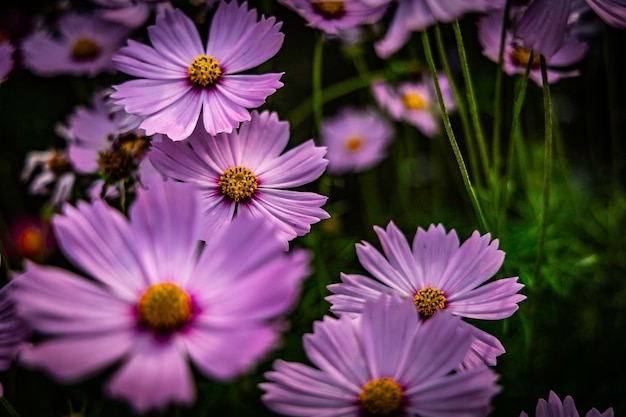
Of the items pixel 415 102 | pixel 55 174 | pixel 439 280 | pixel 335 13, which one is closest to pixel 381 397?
pixel 439 280

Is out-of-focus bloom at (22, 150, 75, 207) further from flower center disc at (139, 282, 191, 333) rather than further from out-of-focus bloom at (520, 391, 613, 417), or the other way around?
out-of-focus bloom at (520, 391, 613, 417)

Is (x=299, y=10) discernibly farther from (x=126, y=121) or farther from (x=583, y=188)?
(x=583, y=188)

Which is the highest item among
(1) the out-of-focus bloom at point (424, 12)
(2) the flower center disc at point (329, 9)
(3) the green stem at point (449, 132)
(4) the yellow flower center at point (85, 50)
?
(4) the yellow flower center at point (85, 50)

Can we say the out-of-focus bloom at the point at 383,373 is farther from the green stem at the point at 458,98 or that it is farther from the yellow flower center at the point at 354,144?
the yellow flower center at the point at 354,144

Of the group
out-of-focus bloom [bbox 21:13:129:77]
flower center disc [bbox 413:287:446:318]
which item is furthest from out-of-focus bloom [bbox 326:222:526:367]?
out-of-focus bloom [bbox 21:13:129:77]

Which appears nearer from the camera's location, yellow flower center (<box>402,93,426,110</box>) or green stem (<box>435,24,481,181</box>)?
green stem (<box>435,24,481,181</box>)

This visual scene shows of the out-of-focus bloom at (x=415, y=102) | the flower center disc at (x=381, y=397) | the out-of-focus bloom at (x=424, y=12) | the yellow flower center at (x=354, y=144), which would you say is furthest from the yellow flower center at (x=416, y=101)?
the flower center disc at (x=381, y=397)
